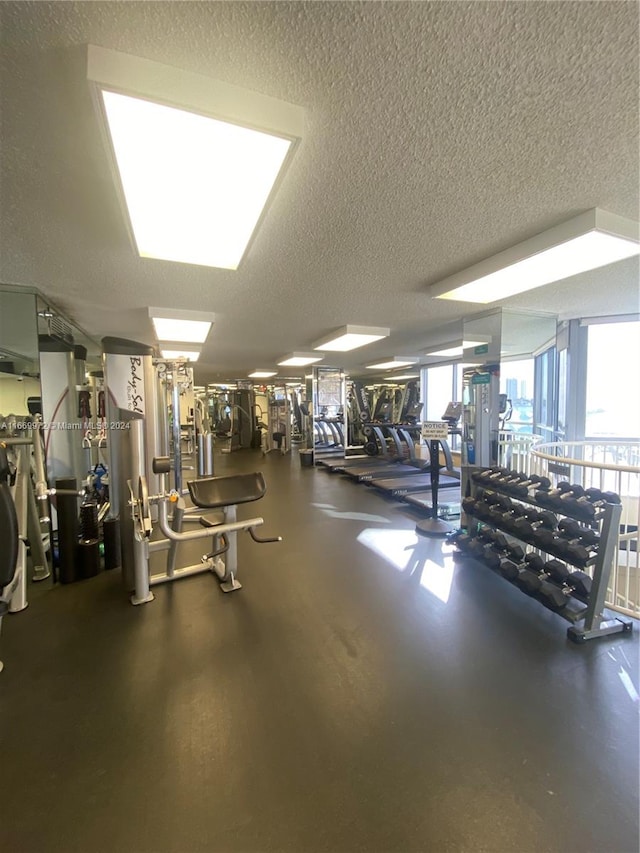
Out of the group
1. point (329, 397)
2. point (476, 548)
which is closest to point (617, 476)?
point (476, 548)

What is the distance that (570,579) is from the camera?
2305mm

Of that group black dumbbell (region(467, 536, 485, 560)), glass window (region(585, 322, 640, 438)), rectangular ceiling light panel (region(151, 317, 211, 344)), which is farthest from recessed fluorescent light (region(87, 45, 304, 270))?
glass window (region(585, 322, 640, 438))

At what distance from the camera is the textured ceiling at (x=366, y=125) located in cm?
94

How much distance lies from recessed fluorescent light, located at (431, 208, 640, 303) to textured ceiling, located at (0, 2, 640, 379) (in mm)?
77

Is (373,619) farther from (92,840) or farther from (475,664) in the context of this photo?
(92,840)

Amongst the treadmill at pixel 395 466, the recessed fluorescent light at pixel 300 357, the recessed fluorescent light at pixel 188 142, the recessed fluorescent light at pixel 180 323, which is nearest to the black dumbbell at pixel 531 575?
the recessed fluorescent light at pixel 188 142

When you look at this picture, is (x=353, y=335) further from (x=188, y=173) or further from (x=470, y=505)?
(x=188, y=173)

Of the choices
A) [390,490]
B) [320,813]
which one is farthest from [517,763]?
[390,490]

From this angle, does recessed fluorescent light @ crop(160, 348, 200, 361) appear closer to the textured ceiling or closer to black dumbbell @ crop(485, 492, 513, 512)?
the textured ceiling

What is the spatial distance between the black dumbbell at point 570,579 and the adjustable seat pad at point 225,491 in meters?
2.14

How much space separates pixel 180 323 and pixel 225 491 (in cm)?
231

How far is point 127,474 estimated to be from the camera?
116 inches

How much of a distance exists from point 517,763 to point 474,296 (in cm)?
317

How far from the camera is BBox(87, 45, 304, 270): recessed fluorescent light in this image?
1060 millimetres
